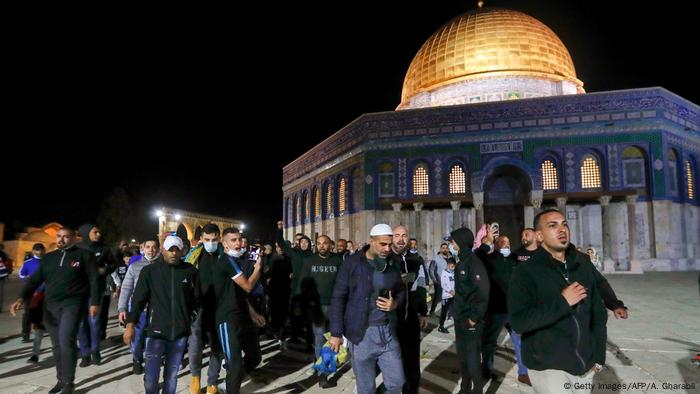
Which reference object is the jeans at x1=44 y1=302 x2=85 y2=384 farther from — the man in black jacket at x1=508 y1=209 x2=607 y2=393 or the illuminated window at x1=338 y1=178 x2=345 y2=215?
the illuminated window at x1=338 y1=178 x2=345 y2=215

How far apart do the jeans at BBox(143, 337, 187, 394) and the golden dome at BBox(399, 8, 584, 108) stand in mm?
27704

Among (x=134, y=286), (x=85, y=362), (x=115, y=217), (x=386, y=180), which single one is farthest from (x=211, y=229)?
(x=115, y=217)

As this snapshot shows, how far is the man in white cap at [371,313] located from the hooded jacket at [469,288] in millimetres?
959

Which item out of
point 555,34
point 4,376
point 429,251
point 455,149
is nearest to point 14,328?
point 4,376

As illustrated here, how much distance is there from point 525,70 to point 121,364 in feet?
92.2

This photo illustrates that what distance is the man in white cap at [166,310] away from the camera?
405cm

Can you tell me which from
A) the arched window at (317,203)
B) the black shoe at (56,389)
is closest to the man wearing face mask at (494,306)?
the black shoe at (56,389)

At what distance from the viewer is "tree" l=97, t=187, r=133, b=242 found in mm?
41906

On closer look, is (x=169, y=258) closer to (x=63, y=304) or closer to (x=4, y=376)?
(x=63, y=304)

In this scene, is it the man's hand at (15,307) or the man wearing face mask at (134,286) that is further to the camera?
the man wearing face mask at (134,286)

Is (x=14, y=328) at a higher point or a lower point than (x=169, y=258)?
lower

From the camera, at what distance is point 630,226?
72.7ft

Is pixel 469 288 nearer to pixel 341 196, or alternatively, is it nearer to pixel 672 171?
pixel 672 171

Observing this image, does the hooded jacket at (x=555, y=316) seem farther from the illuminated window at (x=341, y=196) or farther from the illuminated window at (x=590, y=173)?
the illuminated window at (x=341, y=196)
